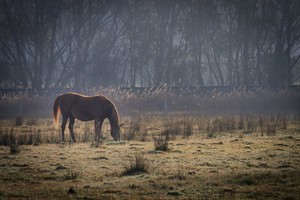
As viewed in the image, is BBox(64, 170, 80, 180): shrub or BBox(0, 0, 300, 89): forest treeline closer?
BBox(64, 170, 80, 180): shrub

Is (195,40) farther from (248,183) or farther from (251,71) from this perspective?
(248,183)

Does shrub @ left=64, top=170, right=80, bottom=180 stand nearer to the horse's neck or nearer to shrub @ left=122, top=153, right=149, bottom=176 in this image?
shrub @ left=122, top=153, right=149, bottom=176

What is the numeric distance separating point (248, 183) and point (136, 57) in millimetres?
41500

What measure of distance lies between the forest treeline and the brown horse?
2328 centimetres

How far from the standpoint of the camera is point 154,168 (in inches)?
441

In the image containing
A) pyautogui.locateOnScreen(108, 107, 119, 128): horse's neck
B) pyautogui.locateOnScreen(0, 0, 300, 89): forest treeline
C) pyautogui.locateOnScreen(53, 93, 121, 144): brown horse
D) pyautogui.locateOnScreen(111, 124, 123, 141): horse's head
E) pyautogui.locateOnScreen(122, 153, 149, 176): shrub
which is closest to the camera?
pyautogui.locateOnScreen(122, 153, 149, 176): shrub

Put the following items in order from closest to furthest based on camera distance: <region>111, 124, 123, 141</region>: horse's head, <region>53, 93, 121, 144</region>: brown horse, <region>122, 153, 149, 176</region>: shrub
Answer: <region>122, 153, 149, 176</region>: shrub, <region>111, 124, 123, 141</region>: horse's head, <region>53, 93, 121, 144</region>: brown horse

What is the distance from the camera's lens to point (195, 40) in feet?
164

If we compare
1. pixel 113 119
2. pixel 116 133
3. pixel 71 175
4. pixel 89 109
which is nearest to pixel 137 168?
pixel 71 175

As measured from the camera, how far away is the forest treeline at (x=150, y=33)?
42125 mm

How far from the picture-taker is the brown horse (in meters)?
17.8

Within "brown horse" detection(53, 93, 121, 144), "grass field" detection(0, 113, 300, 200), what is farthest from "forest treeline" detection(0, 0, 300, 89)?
"grass field" detection(0, 113, 300, 200)

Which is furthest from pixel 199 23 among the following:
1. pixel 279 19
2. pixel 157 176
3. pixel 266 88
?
pixel 157 176

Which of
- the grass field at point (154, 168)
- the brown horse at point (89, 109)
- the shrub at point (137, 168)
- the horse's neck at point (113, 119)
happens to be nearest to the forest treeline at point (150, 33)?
the brown horse at point (89, 109)
